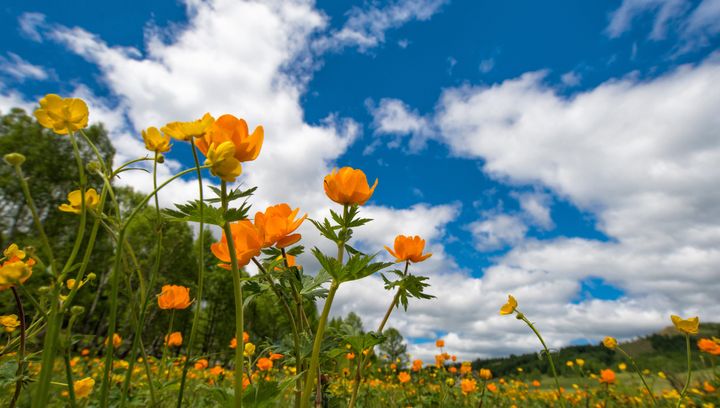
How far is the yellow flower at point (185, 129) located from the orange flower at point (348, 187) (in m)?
0.59

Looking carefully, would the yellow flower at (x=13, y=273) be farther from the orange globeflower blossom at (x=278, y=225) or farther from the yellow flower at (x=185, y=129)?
the orange globeflower blossom at (x=278, y=225)

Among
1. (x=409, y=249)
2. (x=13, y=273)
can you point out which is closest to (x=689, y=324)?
(x=409, y=249)

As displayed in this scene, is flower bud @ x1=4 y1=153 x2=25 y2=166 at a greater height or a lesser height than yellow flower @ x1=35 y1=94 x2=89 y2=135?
lesser

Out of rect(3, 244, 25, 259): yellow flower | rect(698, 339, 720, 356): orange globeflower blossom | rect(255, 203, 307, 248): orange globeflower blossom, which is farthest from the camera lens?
rect(698, 339, 720, 356): orange globeflower blossom

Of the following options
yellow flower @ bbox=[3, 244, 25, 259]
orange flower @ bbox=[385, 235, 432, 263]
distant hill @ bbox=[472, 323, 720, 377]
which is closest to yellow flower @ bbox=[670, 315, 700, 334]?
distant hill @ bbox=[472, 323, 720, 377]

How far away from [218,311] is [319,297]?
104 ft

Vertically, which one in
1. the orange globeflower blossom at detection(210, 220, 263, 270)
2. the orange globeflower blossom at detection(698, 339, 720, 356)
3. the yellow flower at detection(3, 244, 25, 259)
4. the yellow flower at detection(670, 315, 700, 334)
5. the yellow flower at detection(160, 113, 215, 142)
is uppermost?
the yellow flower at detection(160, 113, 215, 142)

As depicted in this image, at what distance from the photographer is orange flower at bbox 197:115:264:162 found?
1160 mm

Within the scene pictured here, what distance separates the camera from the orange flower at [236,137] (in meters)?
1.16

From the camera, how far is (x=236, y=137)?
1206mm

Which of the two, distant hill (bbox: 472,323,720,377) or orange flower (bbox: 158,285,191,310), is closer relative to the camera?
orange flower (bbox: 158,285,191,310)

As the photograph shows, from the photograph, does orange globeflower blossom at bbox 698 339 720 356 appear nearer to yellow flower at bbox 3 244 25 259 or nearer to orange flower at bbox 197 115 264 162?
orange flower at bbox 197 115 264 162

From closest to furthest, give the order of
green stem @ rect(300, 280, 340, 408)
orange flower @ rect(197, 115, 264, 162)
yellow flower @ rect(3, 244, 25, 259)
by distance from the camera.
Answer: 1. orange flower @ rect(197, 115, 264, 162)
2. green stem @ rect(300, 280, 340, 408)
3. yellow flower @ rect(3, 244, 25, 259)

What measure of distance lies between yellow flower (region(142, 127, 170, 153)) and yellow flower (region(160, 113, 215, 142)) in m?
0.15
